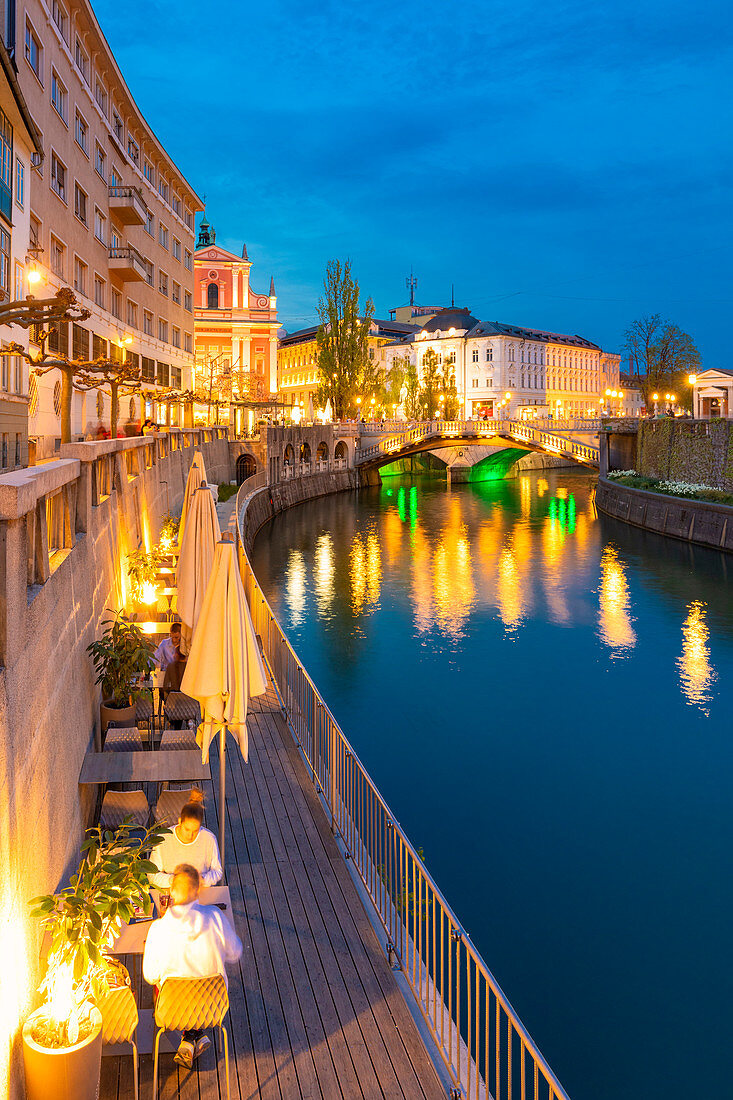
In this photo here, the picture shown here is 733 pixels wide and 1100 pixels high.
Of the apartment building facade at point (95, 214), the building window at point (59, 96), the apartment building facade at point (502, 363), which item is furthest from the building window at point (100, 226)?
the apartment building facade at point (502, 363)

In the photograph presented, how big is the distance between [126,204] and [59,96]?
7384 mm

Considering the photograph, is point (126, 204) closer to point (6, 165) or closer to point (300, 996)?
point (6, 165)

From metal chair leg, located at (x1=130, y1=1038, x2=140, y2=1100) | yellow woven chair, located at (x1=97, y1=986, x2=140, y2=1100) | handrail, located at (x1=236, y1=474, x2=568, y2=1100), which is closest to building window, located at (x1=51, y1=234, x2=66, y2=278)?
handrail, located at (x1=236, y1=474, x2=568, y2=1100)

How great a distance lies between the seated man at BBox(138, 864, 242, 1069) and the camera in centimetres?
537

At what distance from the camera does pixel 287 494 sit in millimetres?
57281

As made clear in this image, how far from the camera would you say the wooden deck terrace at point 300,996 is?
5.46 metres

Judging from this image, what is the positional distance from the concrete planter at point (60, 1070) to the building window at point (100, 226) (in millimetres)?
35271

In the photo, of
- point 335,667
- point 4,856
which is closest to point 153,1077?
point 4,856

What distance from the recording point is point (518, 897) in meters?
11.0

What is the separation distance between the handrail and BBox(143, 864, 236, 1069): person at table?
135cm

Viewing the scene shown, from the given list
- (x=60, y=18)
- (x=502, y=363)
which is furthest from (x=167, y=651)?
(x=502, y=363)

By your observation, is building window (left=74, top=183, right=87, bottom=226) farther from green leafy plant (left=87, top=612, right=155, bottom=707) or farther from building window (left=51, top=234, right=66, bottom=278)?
green leafy plant (left=87, top=612, right=155, bottom=707)

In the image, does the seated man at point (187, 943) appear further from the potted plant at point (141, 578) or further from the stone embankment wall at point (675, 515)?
the stone embankment wall at point (675, 515)

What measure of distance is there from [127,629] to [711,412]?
72911 mm
